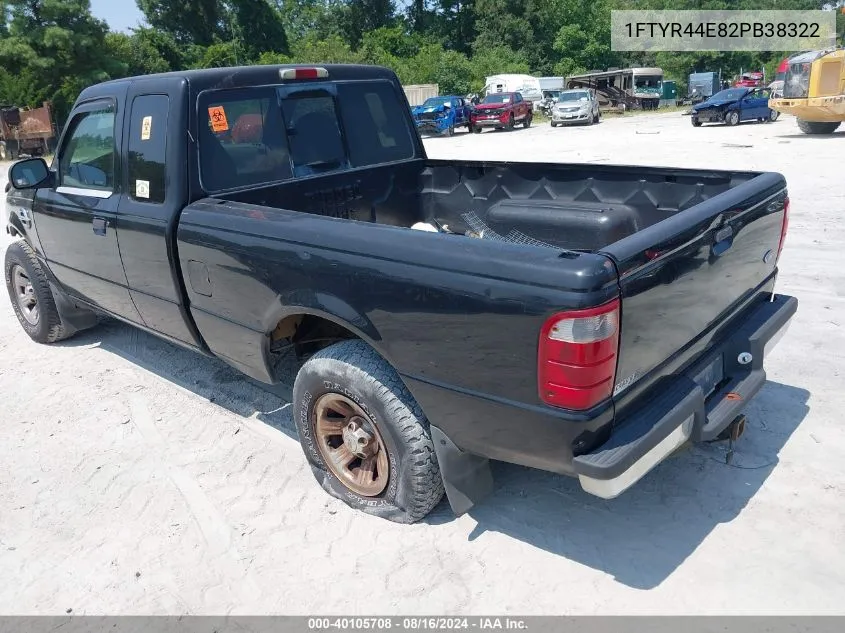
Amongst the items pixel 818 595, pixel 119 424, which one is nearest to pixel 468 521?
pixel 818 595

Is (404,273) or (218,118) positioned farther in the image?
(218,118)

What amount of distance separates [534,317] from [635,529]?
1371mm

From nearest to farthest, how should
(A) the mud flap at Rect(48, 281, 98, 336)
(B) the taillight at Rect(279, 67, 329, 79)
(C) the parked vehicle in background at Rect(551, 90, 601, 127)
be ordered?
(B) the taillight at Rect(279, 67, 329, 79) < (A) the mud flap at Rect(48, 281, 98, 336) < (C) the parked vehicle in background at Rect(551, 90, 601, 127)

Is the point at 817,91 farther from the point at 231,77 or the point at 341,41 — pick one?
the point at 341,41

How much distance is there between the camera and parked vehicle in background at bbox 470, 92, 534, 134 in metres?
27.9

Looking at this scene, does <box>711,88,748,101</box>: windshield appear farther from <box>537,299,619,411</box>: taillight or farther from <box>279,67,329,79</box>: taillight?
<box>537,299,619,411</box>: taillight

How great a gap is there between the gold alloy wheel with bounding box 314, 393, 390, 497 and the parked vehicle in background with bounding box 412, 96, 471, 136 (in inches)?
965

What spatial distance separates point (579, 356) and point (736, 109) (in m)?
24.9

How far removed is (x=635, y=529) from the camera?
306cm

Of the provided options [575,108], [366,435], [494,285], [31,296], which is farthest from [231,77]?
[575,108]

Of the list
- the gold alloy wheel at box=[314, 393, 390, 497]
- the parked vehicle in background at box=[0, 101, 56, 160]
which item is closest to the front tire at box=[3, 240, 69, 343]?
the gold alloy wheel at box=[314, 393, 390, 497]

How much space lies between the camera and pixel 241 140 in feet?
12.5

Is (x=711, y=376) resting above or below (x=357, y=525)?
above

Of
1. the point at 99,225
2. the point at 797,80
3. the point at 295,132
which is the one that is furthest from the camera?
the point at 797,80
